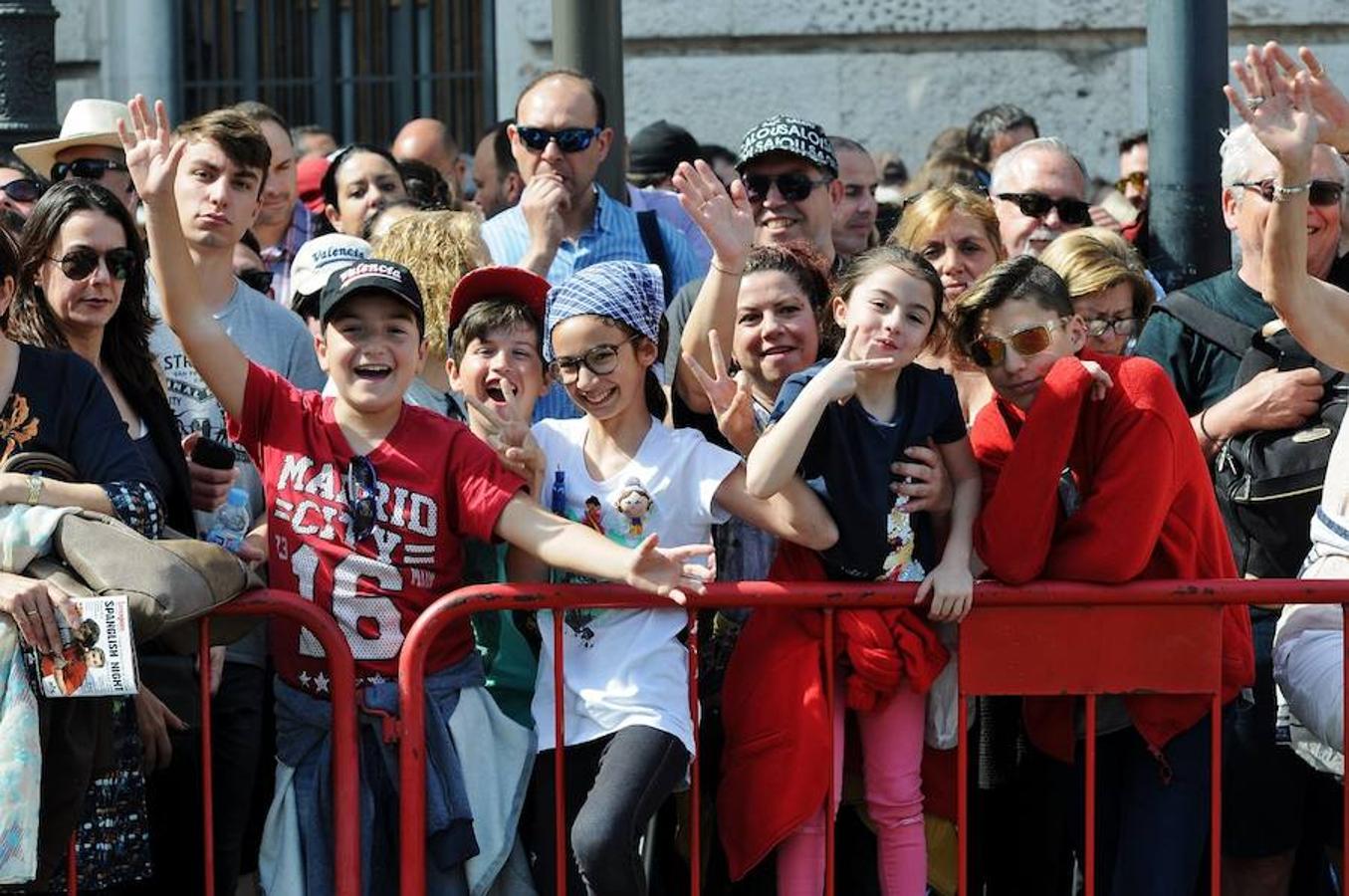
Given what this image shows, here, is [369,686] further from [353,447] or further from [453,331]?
[453,331]

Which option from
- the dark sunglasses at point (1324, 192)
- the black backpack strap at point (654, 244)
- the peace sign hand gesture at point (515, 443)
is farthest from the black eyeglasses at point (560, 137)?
the dark sunglasses at point (1324, 192)

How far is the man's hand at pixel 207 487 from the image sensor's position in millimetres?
5500

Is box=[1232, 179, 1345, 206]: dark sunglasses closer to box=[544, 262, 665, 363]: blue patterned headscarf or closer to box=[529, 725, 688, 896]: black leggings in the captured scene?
box=[544, 262, 665, 363]: blue patterned headscarf

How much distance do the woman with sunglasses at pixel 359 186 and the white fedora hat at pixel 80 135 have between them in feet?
3.01

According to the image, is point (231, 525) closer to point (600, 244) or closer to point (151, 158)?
point (151, 158)

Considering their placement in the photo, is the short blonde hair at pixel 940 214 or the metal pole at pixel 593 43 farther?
the metal pole at pixel 593 43

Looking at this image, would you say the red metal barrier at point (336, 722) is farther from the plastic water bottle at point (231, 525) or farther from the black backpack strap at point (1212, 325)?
the black backpack strap at point (1212, 325)

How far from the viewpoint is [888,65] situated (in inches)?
424

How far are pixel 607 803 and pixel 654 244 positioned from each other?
2.46m

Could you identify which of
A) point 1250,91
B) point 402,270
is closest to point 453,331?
point 402,270

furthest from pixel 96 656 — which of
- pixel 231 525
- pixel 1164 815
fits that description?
pixel 1164 815

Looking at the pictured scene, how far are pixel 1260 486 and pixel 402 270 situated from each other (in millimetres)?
2101

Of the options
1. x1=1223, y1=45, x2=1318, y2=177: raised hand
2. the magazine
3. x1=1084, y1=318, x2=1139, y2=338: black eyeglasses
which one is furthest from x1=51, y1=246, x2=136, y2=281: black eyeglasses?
x1=1223, y1=45, x2=1318, y2=177: raised hand

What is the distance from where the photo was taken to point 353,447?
519cm
